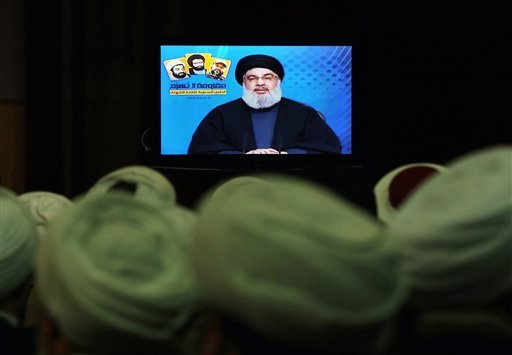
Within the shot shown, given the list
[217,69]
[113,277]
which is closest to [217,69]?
[217,69]

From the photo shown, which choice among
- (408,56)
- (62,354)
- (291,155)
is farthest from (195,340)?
→ (408,56)

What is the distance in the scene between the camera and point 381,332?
30cm

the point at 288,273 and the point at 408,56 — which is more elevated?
the point at 408,56

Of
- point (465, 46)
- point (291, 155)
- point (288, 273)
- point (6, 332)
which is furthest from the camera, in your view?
point (465, 46)

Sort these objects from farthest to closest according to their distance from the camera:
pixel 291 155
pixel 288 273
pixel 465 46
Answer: pixel 465 46 → pixel 291 155 → pixel 288 273

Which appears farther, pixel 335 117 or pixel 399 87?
pixel 399 87

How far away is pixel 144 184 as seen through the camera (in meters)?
0.45

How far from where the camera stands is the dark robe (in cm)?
340

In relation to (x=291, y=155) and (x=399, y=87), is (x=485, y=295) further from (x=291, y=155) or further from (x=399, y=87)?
(x=399, y=87)

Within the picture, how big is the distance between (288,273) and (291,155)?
313 centimetres

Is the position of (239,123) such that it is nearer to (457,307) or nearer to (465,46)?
(465,46)

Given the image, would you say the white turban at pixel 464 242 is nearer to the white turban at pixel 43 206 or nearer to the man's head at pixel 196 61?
the white turban at pixel 43 206

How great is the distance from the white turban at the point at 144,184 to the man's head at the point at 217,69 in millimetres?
2997

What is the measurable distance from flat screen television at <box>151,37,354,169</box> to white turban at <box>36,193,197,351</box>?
10.0 ft
